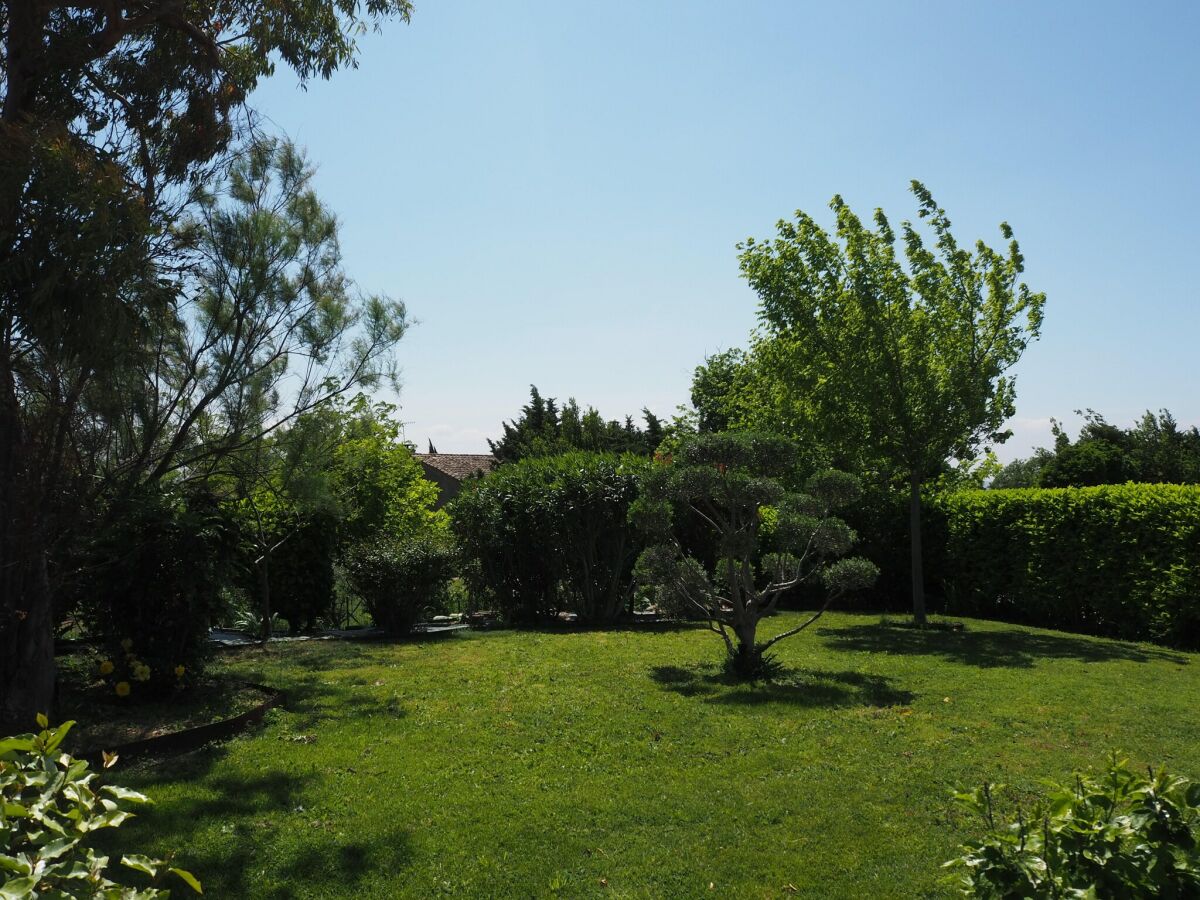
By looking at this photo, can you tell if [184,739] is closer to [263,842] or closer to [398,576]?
[263,842]

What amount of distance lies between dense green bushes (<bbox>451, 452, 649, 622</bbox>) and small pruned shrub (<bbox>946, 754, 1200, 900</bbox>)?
1115 cm

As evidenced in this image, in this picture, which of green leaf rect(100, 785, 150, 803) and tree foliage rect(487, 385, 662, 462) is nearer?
green leaf rect(100, 785, 150, 803)

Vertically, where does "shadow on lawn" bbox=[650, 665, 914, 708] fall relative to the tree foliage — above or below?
below

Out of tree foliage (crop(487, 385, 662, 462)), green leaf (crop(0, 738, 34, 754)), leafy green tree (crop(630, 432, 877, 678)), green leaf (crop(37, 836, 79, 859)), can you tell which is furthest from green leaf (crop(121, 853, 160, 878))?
tree foliage (crop(487, 385, 662, 462))

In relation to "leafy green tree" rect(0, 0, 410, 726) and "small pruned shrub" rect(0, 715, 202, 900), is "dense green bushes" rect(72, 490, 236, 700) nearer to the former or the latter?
"leafy green tree" rect(0, 0, 410, 726)

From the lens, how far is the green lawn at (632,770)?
416cm

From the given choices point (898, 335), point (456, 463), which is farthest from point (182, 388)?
point (456, 463)

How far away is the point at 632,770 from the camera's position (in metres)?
5.68

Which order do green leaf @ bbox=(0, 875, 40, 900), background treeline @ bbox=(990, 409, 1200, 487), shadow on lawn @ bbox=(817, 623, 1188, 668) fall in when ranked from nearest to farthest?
green leaf @ bbox=(0, 875, 40, 900) < shadow on lawn @ bbox=(817, 623, 1188, 668) < background treeline @ bbox=(990, 409, 1200, 487)

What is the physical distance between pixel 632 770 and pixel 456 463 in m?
43.4

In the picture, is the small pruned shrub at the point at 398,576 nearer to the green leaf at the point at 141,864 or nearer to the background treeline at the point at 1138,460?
the green leaf at the point at 141,864

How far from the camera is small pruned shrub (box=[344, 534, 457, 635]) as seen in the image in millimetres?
12992

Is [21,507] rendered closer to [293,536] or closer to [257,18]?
[257,18]

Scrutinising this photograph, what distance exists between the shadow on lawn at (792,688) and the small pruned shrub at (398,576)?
4.85 meters
